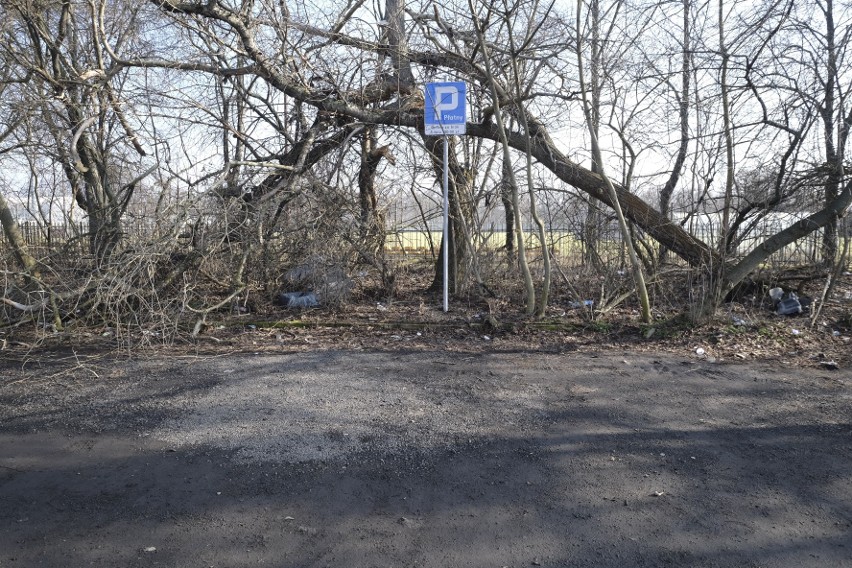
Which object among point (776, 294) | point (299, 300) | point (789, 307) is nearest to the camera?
point (789, 307)

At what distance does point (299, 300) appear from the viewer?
9.28 meters

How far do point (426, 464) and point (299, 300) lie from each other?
560cm

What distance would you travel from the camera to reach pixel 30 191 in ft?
41.8

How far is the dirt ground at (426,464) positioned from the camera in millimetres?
3133

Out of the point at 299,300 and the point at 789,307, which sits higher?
the point at 299,300

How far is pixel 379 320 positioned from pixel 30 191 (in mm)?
8840

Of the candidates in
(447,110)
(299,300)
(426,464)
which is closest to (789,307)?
(447,110)

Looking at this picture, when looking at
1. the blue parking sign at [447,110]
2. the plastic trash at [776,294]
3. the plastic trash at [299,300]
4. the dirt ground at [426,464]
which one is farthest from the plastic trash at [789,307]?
the plastic trash at [299,300]

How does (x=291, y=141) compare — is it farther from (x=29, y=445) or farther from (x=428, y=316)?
(x=29, y=445)

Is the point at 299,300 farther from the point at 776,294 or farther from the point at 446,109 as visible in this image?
the point at 776,294

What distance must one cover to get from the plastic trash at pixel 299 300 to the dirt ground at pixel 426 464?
2.85m

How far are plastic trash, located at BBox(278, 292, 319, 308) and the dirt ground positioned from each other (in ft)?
9.33

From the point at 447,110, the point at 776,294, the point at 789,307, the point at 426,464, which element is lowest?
the point at 426,464

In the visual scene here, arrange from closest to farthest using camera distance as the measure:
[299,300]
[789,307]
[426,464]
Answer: [426,464]
[789,307]
[299,300]
